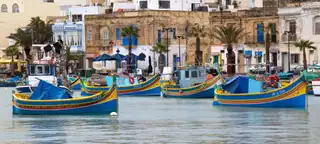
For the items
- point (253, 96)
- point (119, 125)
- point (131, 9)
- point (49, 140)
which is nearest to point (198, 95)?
point (253, 96)

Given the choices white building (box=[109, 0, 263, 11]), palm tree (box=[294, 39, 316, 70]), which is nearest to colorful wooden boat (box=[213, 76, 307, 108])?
palm tree (box=[294, 39, 316, 70])

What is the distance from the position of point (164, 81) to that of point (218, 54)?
23.0 meters

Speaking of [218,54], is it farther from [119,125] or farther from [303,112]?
[119,125]

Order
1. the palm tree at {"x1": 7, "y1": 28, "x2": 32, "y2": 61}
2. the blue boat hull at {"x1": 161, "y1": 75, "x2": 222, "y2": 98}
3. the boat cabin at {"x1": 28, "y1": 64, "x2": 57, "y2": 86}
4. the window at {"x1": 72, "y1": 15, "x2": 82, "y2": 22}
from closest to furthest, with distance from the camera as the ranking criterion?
the boat cabin at {"x1": 28, "y1": 64, "x2": 57, "y2": 86} → the blue boat hull at {"x1": 161, "y1": 75, "x2": 222, "y2": 98} → the window at {"x1": 72, "y1": 15, "x2": 82, "y2": 22} → the palm tree at {"x1": 7, "y1": 28, "x2": 32, "y2": 61}

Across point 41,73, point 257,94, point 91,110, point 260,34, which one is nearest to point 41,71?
point 41,73

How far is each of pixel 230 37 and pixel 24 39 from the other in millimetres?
36306

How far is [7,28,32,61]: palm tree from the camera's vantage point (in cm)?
13150

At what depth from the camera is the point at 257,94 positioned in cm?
6444

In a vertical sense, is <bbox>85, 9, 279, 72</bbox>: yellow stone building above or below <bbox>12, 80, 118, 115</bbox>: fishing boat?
above

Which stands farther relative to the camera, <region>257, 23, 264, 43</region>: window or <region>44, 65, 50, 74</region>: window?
<region>257, 23, 264, 43</region>: window

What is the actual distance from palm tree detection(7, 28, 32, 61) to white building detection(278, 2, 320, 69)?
3821cm

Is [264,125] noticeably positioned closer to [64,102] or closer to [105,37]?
[64,102]

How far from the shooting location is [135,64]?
370 feet

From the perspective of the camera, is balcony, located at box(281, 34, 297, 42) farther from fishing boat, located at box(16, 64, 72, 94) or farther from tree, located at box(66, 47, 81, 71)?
fishing boat, located at box(16, 64, 72, 94)
